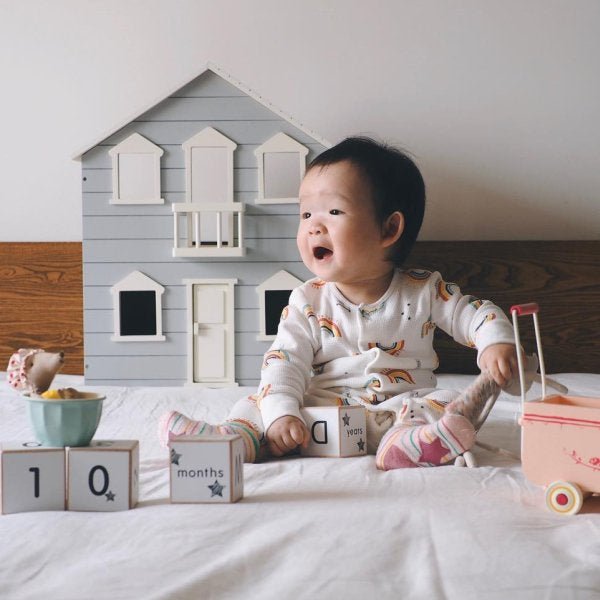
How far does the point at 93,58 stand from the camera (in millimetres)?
2062

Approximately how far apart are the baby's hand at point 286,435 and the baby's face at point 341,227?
1.08 ft

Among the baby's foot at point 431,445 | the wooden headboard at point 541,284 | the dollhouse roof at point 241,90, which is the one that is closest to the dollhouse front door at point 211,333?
the dollhouse roof at point 241,90

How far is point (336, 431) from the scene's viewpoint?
1.05 metres

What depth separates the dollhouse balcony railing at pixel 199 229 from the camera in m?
1.73

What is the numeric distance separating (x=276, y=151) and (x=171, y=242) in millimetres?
319

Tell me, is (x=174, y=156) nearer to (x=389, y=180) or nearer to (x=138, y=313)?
(x=138, y=313)

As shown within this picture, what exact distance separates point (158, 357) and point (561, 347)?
38.8 inches

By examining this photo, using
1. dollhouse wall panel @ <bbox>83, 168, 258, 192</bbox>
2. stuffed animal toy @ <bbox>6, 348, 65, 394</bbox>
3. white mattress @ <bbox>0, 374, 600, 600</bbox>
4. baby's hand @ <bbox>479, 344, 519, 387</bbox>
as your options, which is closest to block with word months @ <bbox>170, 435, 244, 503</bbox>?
white mattress @ <bbox>0, 374, 600, 600</bbox>

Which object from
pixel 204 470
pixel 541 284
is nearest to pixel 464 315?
pixel 204 470

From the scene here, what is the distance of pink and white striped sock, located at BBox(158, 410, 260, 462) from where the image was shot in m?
1.03

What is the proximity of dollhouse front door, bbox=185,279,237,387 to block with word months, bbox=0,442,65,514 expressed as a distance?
101cm

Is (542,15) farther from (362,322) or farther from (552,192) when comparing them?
(362,322)

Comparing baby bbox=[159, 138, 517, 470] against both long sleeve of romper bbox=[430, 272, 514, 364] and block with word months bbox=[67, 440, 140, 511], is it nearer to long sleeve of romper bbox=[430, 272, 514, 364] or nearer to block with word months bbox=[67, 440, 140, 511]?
long sleeve of romper bbox=[430, 272, 514, 364]

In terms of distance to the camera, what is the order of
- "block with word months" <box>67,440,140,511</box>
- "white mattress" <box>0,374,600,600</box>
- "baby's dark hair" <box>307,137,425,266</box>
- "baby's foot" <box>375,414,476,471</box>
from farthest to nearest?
"baby's dark hair" <box>307,137,425,266</box> → "baby's foot" <box>375,414,476,471</box> → "block with word months" <box>67,440,140,511</box> → "white mattress" <box>0,374,600,600</box>
